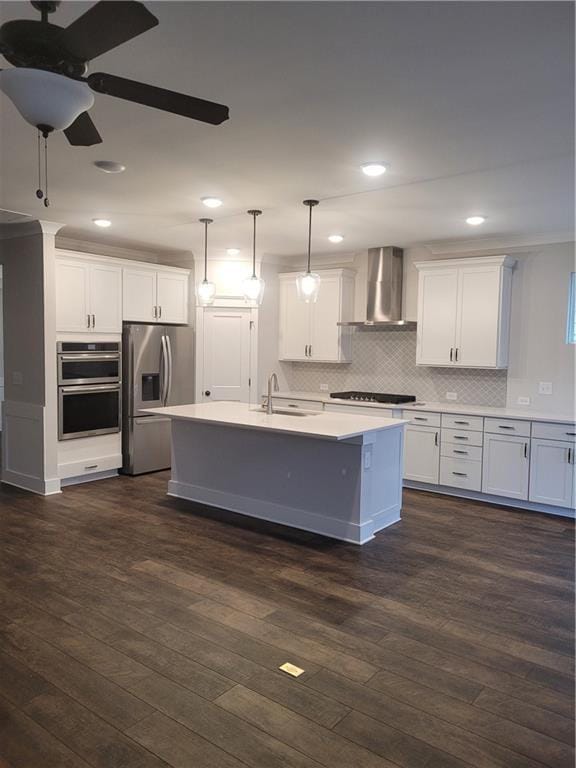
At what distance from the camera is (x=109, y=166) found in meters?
3.48

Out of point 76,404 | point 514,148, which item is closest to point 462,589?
point 514,148

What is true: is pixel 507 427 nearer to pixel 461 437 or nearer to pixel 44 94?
pixel 461 437

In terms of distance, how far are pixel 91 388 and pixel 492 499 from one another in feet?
13.4

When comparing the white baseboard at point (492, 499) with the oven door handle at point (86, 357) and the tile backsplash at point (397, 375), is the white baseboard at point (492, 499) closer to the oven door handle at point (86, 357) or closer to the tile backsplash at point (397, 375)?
the tile backsplash at point (397, 375)

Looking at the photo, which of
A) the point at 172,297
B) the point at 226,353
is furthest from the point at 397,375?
the point at 172,297

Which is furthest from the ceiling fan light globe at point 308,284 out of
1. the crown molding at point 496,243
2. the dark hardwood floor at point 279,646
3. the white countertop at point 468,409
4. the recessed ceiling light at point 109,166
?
the crown molding at point 496,243

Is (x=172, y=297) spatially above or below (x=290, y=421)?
above

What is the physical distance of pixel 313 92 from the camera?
2426 mm

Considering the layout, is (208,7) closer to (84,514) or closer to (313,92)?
(313,92)

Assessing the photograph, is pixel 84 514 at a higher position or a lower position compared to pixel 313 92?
lower

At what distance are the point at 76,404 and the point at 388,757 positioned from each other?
4.47 metres

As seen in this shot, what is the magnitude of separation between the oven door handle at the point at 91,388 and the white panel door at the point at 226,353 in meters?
1.14

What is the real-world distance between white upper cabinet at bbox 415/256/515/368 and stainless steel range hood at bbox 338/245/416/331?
377mm

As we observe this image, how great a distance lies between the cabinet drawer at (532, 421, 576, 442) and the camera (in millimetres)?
4746
